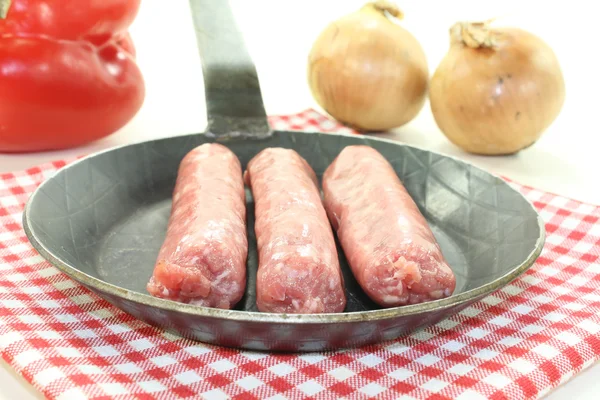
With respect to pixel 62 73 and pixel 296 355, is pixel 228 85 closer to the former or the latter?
pixel 62 73

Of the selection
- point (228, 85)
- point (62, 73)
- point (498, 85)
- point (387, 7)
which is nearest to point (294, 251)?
point (228, 85)

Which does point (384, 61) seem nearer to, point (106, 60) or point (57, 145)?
point (106, 60)

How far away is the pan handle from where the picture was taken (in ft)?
6.28

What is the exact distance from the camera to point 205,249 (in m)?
1.22

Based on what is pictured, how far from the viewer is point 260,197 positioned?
5.08 feet

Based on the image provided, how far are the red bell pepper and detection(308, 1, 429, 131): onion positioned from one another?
674 millimetres

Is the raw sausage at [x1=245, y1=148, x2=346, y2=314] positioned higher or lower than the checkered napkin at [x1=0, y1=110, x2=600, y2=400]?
higher

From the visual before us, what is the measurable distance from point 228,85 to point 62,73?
57 centimetres

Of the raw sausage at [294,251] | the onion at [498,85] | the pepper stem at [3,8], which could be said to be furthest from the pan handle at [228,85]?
the onion at [498,85]

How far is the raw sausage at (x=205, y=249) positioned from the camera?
1.18 metres

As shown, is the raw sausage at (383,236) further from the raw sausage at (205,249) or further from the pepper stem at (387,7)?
the pepper stem at (387,7)

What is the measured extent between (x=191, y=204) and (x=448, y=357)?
610 millimetres

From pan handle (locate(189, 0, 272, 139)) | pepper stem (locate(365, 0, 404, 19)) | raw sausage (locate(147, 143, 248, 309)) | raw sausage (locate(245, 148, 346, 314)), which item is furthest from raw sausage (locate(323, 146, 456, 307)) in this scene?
pepper stem (locate(365, 0, 404, 19))

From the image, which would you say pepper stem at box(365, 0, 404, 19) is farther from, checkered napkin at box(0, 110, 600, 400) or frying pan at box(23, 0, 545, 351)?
checkered napkin at box(0, 110, 600, 400)
